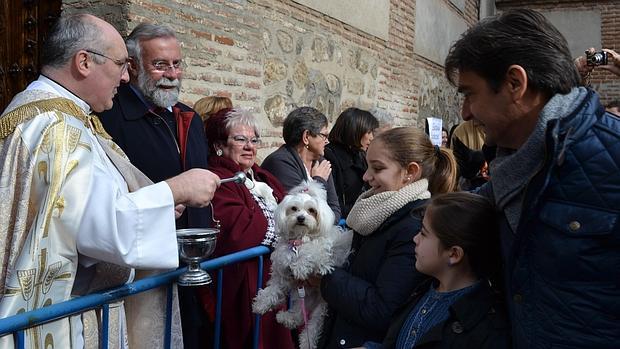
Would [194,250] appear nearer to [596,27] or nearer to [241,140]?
[241,140]

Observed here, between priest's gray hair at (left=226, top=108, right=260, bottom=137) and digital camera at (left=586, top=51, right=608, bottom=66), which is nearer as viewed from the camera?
digital camera at (left=586, top=51, right=608, bottom=66)

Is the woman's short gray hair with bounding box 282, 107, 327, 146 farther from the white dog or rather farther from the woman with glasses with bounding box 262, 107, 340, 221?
the white dog

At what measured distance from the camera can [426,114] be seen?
12523 mm

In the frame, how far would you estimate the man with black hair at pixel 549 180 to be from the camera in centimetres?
140

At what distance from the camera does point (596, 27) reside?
17562 mm

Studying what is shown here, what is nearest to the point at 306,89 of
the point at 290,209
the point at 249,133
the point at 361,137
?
the point at 361,137

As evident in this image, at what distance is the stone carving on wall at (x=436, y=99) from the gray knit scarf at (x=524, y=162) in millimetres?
10504

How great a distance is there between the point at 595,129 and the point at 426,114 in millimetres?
11275

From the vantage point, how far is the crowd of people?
142 cm

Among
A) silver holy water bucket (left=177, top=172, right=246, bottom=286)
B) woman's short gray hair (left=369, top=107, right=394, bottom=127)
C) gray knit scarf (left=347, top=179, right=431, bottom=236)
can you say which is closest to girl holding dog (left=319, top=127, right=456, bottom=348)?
gray knit scarf (left=347, top=179, right=431, bottom=236)

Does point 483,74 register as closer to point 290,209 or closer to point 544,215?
point 544,215

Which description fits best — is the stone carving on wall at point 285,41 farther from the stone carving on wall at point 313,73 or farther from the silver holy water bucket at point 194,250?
the silver holy water bucket at point 194,250

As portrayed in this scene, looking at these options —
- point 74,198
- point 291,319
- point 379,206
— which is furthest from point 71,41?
point 291,319

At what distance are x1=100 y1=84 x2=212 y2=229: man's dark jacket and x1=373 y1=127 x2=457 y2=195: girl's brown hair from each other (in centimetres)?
121
